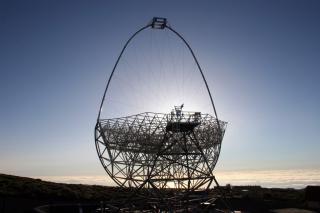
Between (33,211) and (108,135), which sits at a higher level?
(108,135)

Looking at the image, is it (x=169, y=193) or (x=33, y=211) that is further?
(x=169, y=193)

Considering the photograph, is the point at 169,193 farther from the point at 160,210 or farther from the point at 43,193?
the point at 43,193

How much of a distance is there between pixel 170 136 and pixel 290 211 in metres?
23.5

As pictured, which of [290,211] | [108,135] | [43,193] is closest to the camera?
[108,135]

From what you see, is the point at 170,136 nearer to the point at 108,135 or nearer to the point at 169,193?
the point at 108,135

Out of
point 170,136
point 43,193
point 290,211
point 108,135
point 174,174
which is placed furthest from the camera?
point 43,193

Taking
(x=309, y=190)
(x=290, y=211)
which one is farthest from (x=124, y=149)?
(x=309, y=190)

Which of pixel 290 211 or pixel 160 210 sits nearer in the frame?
pixel 160 210

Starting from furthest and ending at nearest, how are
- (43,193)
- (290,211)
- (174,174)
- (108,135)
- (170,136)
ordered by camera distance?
(43,193) < (290,211) < (174,174) < (108,135) < (170,136)

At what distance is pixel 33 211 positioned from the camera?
37.0 metres

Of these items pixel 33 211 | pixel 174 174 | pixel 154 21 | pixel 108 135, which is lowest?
pixel 33 211

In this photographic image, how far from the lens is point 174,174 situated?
41000 mm

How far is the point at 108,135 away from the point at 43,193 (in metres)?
28.8

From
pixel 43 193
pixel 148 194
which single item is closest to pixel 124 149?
pixel 148 194
